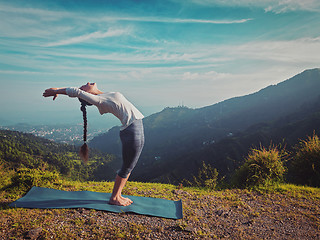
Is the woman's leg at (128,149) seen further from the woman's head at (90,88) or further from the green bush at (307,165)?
the green bush at (307,165)

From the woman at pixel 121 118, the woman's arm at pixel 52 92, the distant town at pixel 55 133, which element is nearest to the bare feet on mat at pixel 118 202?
the woman at pixel 121 118

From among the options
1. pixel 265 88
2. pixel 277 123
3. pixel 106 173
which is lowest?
pixel 106 173

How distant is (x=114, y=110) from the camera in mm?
3400

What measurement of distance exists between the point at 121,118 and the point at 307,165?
5.54 metres

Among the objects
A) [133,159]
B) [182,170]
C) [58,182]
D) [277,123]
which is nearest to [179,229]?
[133,159]

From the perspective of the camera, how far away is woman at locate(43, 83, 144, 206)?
3.26m

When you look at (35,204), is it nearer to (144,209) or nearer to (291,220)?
(144,209)

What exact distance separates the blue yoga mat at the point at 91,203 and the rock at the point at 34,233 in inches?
31.9

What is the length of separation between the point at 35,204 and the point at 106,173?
56475 millimetres

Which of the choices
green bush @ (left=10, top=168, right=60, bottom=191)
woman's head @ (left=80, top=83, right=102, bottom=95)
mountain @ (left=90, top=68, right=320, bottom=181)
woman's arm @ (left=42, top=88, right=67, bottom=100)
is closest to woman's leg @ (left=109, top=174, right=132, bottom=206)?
woman's head @ (left=80, top=83, right=102, bottom=95)

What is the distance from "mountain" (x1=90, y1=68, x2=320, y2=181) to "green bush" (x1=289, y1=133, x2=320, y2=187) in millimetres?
39597

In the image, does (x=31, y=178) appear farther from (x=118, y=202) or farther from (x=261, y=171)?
(x=261, y=171)

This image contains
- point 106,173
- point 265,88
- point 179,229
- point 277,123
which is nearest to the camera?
point 179,229

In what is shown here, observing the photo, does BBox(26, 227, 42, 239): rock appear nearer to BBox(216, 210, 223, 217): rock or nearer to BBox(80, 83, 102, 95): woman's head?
BBox(80, 83, 102, 95): woman's head
